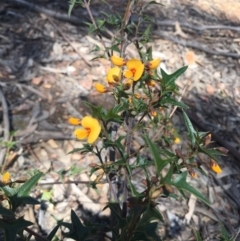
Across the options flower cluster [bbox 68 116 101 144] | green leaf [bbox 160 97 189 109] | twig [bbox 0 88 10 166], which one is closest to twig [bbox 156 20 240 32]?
twig [bbox 0 88 10 166]

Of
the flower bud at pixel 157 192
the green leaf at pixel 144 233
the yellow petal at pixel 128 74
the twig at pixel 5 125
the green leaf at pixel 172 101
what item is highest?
the yellow petal at pixel 128 74

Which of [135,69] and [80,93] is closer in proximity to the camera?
[135,69]

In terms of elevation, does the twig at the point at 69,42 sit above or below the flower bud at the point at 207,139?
below

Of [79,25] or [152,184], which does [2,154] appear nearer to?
[152,184]

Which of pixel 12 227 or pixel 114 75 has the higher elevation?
pixel 114 75

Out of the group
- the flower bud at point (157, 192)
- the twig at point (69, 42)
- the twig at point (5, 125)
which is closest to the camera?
the flower bud at point (157, 192)

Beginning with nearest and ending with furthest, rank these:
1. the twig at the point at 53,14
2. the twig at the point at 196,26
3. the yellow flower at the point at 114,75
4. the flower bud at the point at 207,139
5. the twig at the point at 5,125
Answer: the flower bud at the point at 207,139 < the yellow flower at the point at 114,75 < the twig at the point at 5,125 < the twig at the point at 53,14 < the twig at the point at 196,26

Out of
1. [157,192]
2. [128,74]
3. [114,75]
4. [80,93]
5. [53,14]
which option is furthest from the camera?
[53,14]

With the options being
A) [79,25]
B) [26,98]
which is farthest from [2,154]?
[79,25]

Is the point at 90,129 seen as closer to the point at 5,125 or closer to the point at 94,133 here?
the point at 94,133

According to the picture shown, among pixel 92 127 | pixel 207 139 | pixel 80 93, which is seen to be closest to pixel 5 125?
pixel 80 93

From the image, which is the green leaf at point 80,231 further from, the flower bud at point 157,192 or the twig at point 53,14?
the twig at point 53,14

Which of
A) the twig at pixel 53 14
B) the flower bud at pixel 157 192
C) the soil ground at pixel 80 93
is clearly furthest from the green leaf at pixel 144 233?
the twig at pixel 53 14
